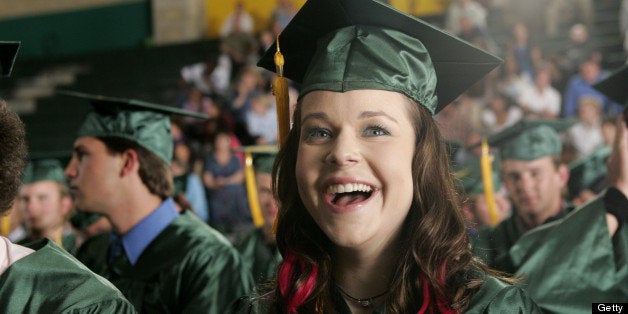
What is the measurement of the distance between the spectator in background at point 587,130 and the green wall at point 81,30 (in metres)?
10.6

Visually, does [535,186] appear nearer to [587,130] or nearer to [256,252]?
[256,252]

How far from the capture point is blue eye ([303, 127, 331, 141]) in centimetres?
200

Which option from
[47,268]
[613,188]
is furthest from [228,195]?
[47,268]

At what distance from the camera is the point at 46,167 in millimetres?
5691

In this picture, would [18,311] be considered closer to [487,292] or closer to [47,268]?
[47,268]

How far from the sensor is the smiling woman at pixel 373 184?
1.95 m

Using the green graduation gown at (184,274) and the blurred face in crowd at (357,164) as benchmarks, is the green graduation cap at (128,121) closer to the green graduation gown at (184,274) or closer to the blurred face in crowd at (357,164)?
the green graduation gown at (184,274)

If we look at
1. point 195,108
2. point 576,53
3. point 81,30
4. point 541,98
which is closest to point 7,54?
point 541,98

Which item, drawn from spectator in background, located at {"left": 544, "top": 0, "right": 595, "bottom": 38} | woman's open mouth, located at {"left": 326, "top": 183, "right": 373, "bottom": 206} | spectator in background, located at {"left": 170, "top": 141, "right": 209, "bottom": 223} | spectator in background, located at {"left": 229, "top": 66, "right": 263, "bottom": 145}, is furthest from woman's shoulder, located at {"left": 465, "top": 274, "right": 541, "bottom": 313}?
spectator in background, located at {"left": 544, "top": 0, "right": 595, "bottom": 38}

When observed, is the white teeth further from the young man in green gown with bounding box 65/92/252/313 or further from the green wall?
the green wall

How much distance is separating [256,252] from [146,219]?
1538 millimetres

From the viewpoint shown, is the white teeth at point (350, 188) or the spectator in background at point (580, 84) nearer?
the white teeth at point (350, 188)

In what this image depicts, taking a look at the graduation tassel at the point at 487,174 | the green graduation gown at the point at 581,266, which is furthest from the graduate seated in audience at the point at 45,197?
the green graduation gown at the point at 581,266

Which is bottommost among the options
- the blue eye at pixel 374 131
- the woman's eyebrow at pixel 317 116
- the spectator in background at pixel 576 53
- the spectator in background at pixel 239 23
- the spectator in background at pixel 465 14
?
the blue eye at pixel 374 131
